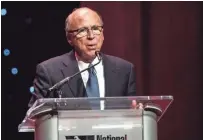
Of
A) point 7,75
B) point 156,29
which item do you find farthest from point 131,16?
point 7,75

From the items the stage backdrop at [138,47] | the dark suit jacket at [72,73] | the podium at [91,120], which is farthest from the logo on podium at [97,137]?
the stage backdrop at [138,47]

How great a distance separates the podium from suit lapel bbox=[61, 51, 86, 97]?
52cm

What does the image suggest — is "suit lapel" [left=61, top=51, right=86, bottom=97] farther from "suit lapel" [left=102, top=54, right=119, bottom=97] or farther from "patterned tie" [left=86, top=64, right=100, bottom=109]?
"suit lapel" [left=102, top=54, right=119, bottom=97]

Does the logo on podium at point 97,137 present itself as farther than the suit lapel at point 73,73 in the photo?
No

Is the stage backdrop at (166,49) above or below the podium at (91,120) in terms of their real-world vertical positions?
above

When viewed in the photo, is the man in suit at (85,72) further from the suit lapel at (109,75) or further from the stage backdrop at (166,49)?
the stage backdrop at (166,49)

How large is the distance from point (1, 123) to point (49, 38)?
66 cm

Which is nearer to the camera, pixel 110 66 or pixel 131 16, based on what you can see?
pixel 110 66

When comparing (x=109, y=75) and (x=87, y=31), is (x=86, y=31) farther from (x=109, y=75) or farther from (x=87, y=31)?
(x=109, y=75)

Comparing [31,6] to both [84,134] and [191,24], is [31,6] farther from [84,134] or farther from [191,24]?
[84,134]

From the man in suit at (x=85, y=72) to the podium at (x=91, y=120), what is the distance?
0.53 meters

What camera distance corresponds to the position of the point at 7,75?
11.4ft

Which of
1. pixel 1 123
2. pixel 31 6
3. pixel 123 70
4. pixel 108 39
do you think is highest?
pixel 31 6

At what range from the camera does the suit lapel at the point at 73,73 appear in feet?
6.88
